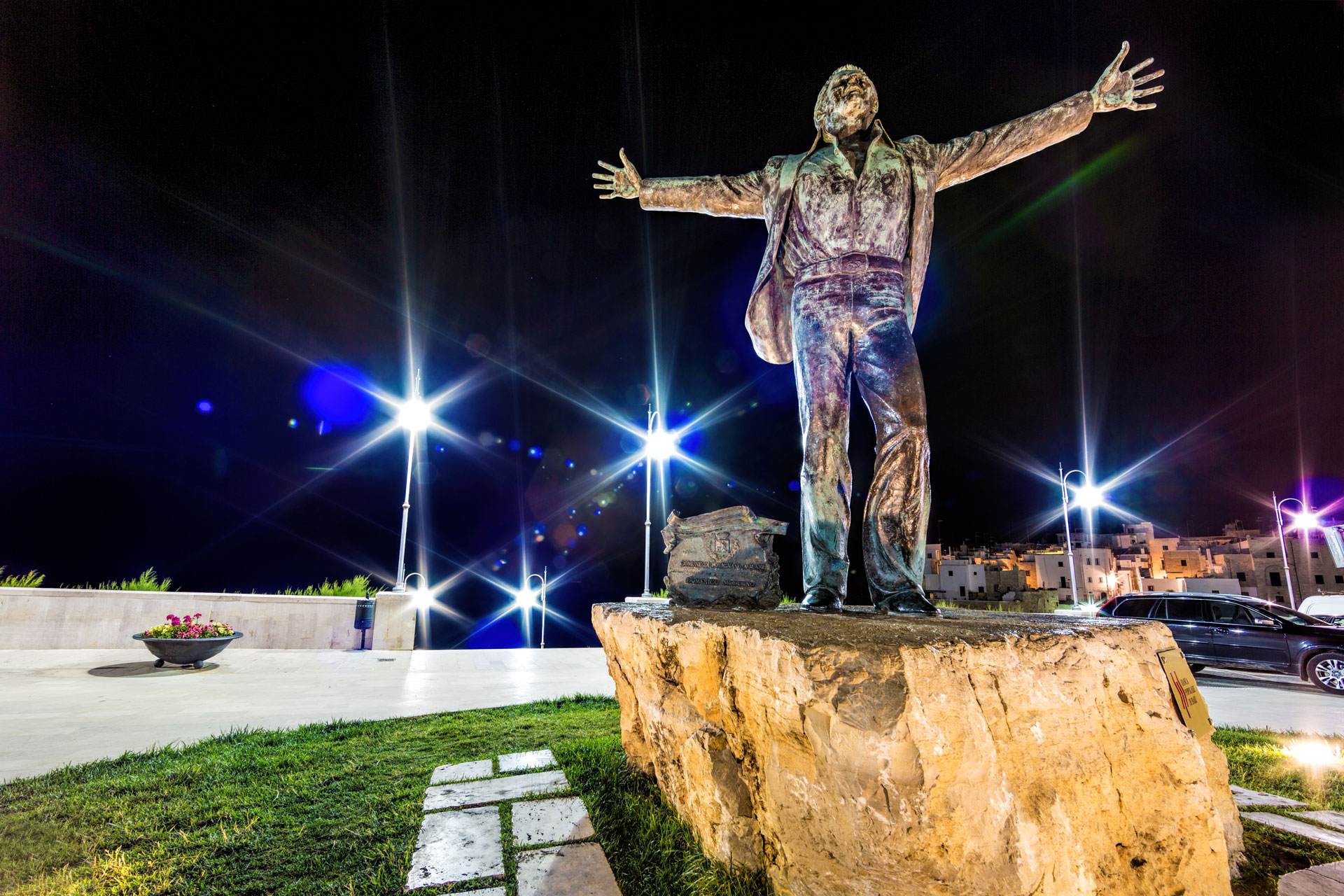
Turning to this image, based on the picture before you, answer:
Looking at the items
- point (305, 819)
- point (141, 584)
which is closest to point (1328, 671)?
point (305, 819)

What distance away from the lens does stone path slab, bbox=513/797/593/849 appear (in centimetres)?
243

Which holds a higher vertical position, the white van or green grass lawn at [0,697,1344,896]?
green grass lawn at [0,697,1344,896]

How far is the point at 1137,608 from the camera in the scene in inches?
383

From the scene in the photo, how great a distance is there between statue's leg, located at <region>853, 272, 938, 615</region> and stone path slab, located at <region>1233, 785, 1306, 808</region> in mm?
2114

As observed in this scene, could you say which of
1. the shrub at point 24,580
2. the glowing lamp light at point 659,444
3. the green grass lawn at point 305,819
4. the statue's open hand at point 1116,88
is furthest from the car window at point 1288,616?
the shrub at point 24,580

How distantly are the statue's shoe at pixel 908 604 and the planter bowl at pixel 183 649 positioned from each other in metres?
9.04

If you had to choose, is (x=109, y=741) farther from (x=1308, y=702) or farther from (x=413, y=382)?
(x=1308, y=702)

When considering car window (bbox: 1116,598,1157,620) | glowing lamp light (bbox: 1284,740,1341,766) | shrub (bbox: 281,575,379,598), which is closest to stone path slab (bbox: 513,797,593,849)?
glowing lamp light (bbox: 1284,740,1341,766)

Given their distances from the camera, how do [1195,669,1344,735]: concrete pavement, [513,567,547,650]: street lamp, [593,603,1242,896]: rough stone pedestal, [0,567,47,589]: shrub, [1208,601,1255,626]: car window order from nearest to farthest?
1. [593,603,1242,896]: rough stone pedestal
2. [1195,669,1344,735]: concrete pavement
3. [1208,601,1255,626]: car window
4. [0,567,47,589]: shrub
5. [513,567,547,650]: street lamp

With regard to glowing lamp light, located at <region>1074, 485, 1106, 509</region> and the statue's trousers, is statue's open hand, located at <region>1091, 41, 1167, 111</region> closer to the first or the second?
the statue's trousers

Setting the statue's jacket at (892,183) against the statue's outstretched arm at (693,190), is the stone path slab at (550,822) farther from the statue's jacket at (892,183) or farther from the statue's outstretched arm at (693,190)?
the statue's outstretched arm at (693,190)

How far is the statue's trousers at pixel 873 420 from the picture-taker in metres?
2.70

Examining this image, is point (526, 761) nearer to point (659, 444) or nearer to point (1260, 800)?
point (1260, 800)

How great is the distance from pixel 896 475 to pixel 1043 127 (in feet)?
6.87
